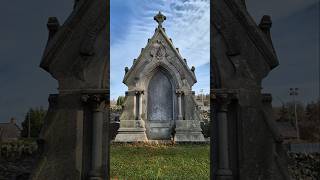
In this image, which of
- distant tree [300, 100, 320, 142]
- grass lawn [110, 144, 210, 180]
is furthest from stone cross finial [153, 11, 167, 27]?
distant tree [300, 100, 320, 142]

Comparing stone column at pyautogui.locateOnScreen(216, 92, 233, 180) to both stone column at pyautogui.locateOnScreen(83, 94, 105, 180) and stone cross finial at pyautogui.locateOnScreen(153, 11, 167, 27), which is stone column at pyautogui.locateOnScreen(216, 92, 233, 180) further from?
stone column at pyautogui.locateOnScreen(83, 94, 105, 180)

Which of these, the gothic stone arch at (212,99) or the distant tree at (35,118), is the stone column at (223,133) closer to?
the gothic stone arch at (212,99)

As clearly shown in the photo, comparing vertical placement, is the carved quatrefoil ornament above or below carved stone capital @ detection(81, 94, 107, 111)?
above

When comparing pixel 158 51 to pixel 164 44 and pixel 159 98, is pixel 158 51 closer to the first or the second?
pixel 164 44

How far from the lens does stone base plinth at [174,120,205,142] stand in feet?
12.1

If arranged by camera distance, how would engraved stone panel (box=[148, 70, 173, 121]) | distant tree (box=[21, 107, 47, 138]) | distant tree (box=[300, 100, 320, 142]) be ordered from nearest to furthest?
engraved stone panel (box=[148, 70, 173, 121]), distant tree (box=[21, 107, 47, 138]), distant tree (box=[300, 100, 320, 142])

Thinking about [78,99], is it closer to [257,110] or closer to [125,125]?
[125,125]

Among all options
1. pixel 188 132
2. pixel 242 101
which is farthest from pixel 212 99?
pixel 188 132

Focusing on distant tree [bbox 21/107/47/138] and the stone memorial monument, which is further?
distant tree [bbox 21/107/47/138]

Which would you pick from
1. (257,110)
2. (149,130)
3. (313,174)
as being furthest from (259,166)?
(313,174)

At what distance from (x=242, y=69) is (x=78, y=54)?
5.72 ft

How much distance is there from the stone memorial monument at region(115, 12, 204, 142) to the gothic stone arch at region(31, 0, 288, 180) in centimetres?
8

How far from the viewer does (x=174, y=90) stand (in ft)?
12.9

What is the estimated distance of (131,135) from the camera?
3.38m
